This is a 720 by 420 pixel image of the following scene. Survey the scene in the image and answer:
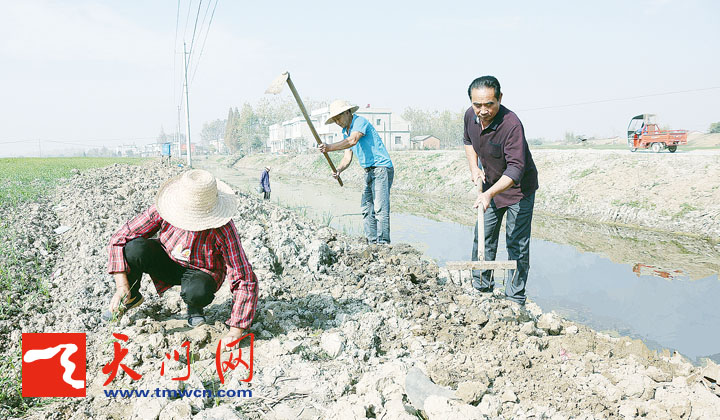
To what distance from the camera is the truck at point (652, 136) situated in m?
17.2

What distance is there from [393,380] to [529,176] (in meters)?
2.07

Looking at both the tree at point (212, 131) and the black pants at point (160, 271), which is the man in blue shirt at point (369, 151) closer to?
the black pants at point (160, 271)

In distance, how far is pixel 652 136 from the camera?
1797 cm

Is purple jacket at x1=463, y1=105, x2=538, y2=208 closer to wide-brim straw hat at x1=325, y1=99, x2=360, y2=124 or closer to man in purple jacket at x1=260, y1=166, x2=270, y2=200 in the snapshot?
wide-brim straw hat at x1=325, y1=99, x2=360, y2=124

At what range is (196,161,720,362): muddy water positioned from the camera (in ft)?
13.9

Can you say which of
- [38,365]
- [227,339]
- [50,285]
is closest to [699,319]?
[227,339]

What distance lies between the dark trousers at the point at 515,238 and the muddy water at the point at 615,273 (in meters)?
1.11

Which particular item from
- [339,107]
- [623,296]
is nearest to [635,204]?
[623,296]

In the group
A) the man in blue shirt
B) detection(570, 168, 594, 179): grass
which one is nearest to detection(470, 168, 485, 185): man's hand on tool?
the man in blue shirt

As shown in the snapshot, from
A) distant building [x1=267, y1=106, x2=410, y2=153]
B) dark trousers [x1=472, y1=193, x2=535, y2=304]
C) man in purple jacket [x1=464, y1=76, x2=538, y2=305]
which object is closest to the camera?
man in purple jacket [x1=464, y1=76, x2=538, y2=305]

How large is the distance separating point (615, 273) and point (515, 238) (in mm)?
3260

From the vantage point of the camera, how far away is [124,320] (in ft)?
9.21

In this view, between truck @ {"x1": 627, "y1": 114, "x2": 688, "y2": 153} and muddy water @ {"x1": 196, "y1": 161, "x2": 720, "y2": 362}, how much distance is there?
10.4m

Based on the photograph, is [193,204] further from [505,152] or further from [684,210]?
[684,210]
